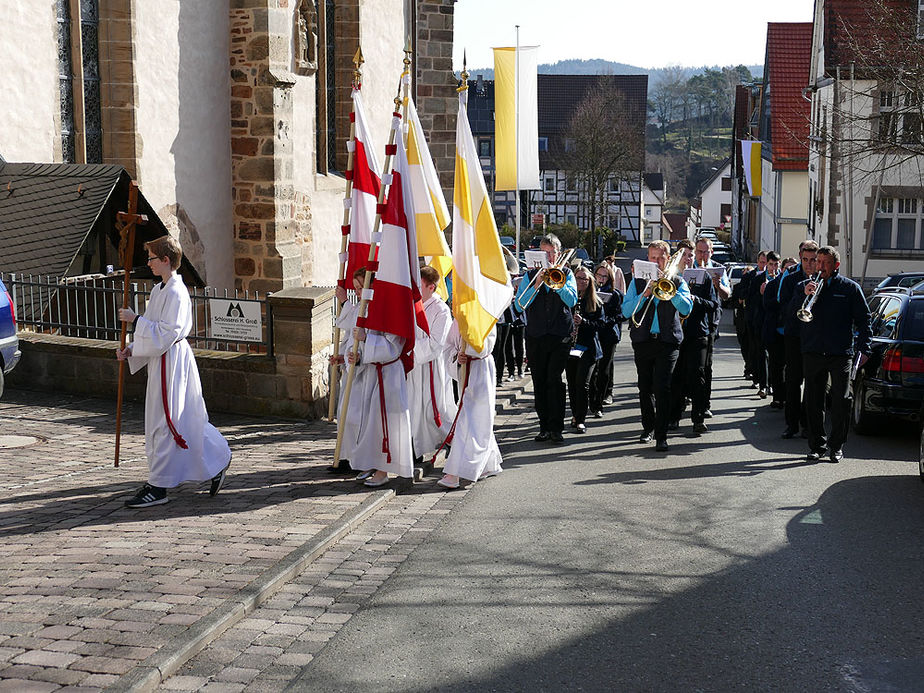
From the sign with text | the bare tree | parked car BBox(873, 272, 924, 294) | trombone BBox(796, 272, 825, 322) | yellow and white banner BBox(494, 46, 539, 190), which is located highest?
the bare tree

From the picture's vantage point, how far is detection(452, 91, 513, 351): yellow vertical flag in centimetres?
1038

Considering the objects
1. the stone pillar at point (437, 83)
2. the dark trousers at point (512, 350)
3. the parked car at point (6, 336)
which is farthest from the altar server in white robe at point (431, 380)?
the stone pillar at point (437, 83)

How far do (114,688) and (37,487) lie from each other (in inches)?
173

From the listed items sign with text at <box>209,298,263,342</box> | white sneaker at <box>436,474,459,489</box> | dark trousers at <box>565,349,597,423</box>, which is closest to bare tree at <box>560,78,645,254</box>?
dark trousers at <box>565,349,597,423</box>

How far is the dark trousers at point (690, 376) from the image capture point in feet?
42.6

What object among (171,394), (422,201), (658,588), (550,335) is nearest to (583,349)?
(550,335)

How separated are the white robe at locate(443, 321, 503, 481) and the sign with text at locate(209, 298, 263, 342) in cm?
312

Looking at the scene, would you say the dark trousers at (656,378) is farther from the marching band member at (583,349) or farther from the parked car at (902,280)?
the parked car at (902,280)

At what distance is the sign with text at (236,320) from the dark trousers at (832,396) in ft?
18.7

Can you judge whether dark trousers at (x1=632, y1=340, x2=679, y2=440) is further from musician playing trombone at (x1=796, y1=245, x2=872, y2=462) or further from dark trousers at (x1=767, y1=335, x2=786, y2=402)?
dark trousers at (x1=767, y1=335, x2=786, y2=402)

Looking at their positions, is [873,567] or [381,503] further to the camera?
[381,503]

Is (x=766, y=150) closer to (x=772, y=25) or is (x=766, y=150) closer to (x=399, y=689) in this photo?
(x=772, y=25)

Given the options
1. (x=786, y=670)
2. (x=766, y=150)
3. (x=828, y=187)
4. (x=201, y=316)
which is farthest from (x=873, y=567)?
(x=766, y=150)

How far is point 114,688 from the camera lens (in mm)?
4996
